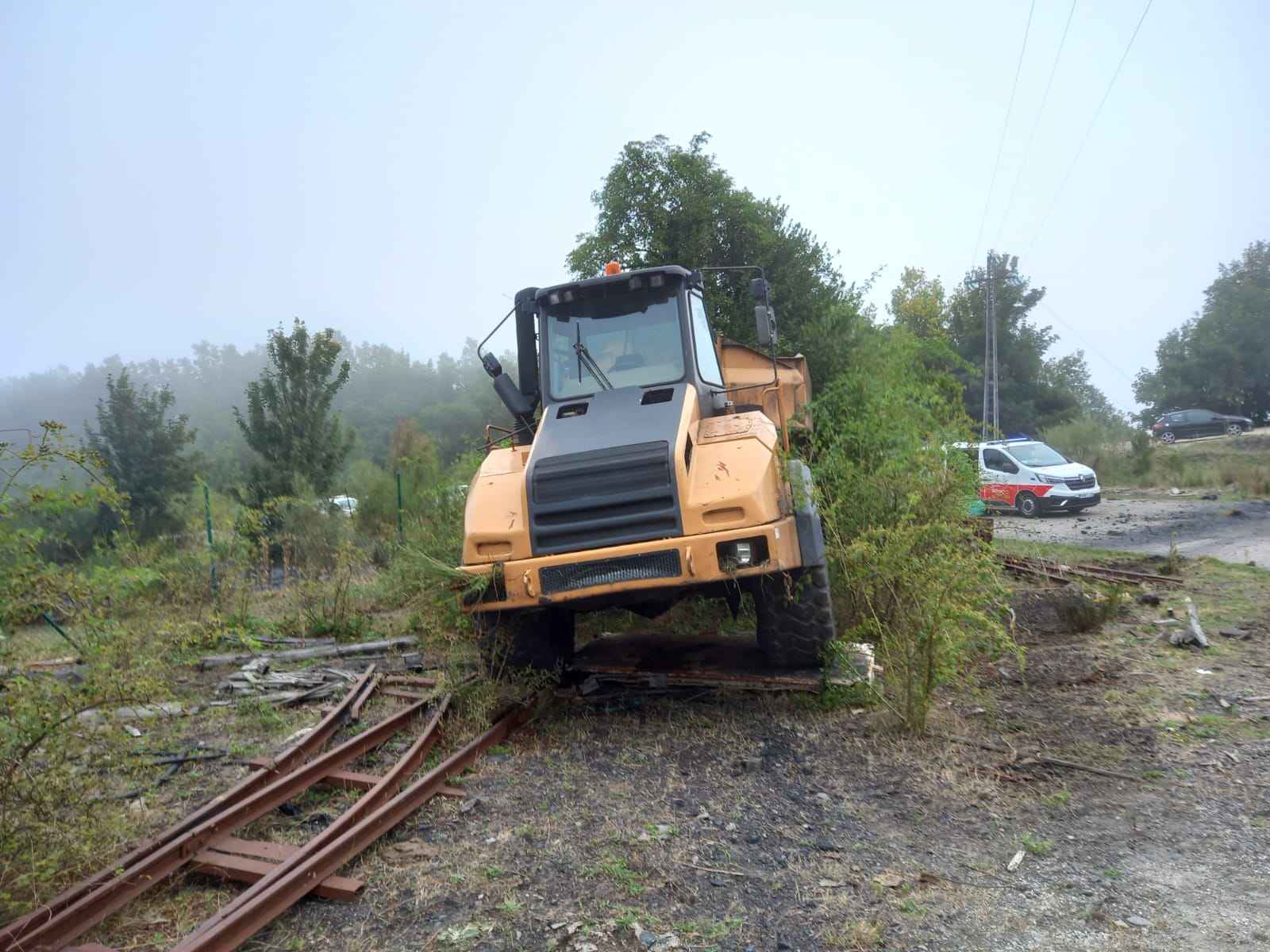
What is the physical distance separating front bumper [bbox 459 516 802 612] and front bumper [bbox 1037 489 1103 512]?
1734cm

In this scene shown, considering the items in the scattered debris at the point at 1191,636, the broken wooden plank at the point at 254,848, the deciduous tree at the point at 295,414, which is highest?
the deciduous tree at the point at 295,414

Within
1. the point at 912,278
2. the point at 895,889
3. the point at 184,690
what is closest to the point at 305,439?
the point at 184,690

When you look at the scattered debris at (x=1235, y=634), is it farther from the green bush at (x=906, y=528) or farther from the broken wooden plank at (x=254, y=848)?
the broken wooden plank at (x=254, y=848)

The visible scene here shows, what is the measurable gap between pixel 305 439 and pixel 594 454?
16578mm

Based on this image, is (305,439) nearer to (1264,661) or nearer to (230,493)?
(230,493)

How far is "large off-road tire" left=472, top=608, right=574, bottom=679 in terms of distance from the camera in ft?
22.4

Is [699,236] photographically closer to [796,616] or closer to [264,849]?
[796,616]

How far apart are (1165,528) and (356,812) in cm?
1769

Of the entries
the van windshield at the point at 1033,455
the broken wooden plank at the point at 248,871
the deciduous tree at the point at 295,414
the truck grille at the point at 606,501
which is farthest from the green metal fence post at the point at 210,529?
the van windshield at the point at 1033,455

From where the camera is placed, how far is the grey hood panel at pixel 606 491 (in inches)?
239

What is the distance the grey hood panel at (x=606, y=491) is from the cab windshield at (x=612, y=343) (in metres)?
0.90

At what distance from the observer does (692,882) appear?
13.5 ft

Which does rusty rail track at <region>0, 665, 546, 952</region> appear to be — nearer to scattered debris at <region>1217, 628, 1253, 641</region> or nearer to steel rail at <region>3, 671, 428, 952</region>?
steel rail at <region>3, 671, 428, 952</region>

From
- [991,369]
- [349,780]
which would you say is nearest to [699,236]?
[349,780]
